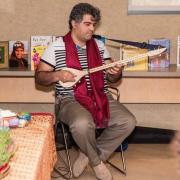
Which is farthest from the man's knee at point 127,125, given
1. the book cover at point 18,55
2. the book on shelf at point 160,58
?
the book cover at point 18,55

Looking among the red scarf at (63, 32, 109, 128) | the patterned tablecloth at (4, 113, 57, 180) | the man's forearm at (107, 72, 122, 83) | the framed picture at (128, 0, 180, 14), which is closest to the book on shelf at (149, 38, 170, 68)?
the framed picture at (128, 0, 180, 14)

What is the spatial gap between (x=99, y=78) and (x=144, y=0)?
1.04 meters

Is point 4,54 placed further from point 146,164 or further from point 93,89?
point 146,164

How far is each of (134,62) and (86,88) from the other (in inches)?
24.4

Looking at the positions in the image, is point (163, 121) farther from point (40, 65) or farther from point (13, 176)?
point (13, 176)

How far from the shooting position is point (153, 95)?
12.6 feet

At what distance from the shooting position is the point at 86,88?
3244 mm

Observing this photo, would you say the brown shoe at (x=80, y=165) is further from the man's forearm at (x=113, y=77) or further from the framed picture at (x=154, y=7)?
the framed picture at (x=154, y=7)

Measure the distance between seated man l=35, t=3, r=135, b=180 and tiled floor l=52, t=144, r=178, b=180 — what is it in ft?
0.76

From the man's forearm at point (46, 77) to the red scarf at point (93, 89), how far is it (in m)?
0.16

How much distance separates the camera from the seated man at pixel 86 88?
10.2 ft

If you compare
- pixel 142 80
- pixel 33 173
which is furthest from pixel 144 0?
pixel 33 173

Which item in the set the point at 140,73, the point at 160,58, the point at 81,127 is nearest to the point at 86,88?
the point at 81,127

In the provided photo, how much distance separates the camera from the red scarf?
10.4ft
